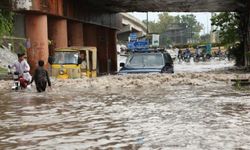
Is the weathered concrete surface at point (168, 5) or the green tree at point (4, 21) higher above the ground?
the weathered concrete surface at point (168, 5)

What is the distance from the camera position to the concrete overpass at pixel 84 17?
85.9 feet

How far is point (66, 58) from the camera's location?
936 inches

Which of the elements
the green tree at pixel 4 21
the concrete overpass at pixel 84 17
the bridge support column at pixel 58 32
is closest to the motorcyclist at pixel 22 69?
the concrete overpass at pixel 84 17

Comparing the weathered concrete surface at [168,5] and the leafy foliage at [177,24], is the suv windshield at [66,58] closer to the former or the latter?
the weathered concrete surface at [168,5]

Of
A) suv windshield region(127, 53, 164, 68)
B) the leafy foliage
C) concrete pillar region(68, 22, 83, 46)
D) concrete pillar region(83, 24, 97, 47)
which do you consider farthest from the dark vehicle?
the leafy foliage

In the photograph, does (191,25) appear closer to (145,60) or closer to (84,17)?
(84,17)

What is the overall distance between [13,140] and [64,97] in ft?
25.3

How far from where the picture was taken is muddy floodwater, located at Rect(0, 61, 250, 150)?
25.5 ft

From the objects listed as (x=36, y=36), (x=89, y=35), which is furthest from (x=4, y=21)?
(x=36, y=36)

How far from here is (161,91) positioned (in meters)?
17.1

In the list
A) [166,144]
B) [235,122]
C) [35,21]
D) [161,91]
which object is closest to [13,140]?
[166,144]

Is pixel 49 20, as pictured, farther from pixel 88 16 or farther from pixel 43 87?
pixel 43 87

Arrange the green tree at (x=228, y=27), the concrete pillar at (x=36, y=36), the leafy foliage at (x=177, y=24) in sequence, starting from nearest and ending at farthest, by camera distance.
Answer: the concrete pillar at (x=36, y=36), the green tree at (x=228, y=27), the leafy foliage at (x=177, y=24)

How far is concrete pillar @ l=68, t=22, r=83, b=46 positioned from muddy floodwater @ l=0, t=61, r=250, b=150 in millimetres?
17535
